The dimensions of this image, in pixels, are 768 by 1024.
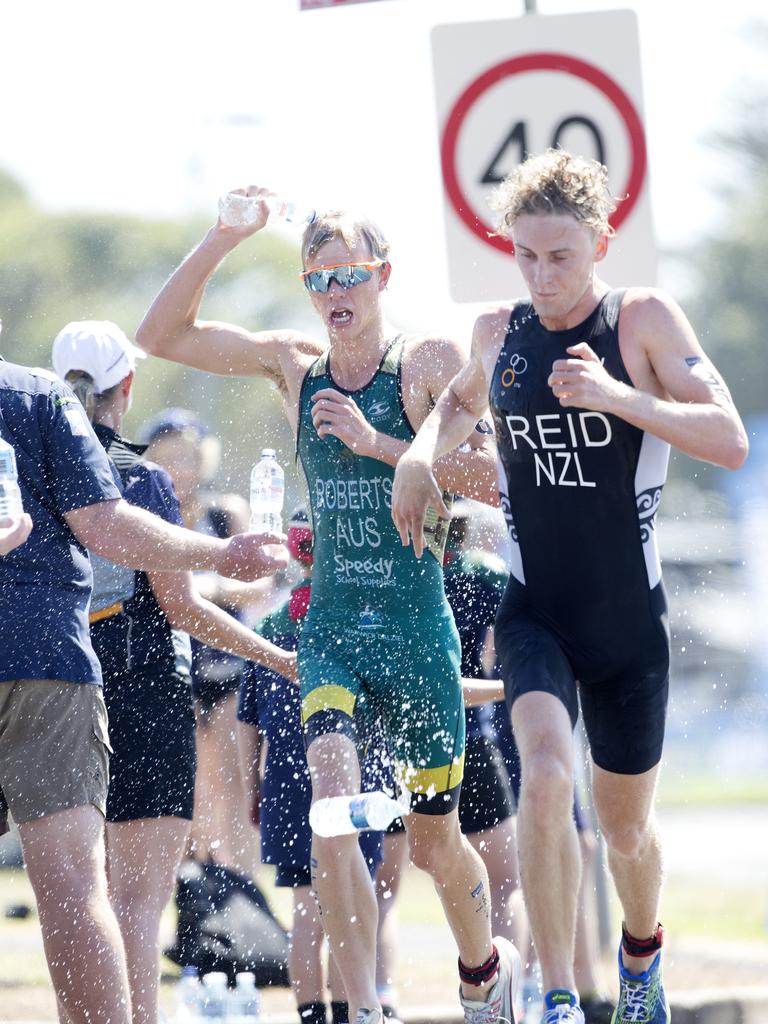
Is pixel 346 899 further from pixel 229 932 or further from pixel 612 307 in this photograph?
pixel 229 932

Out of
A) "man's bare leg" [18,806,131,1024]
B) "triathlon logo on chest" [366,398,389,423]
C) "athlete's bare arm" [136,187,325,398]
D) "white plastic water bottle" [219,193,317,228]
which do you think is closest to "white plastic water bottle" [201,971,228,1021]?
"man's bare leg" [18,806,131,1024]

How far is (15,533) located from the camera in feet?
16.8

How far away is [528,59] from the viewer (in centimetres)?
774

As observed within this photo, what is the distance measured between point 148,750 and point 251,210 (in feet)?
6.43

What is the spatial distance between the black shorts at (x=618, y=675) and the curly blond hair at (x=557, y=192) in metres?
1.19

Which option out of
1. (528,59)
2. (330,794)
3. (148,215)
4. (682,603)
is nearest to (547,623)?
(330,794)

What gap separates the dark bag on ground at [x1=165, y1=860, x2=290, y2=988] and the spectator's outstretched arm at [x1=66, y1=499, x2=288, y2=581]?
9.35ft

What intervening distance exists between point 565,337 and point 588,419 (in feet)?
0.93

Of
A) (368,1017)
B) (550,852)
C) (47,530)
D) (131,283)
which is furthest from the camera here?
(131,283)

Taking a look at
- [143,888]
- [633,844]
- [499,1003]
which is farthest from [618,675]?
[143,888]

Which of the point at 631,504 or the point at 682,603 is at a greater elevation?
the point at 631,504

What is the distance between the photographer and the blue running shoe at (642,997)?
6.18m

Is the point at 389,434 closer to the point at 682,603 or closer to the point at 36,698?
the point at 36,698

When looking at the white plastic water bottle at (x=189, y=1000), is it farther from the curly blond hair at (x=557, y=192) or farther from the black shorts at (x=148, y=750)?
the curly blond hair at (x=557, y=192)
